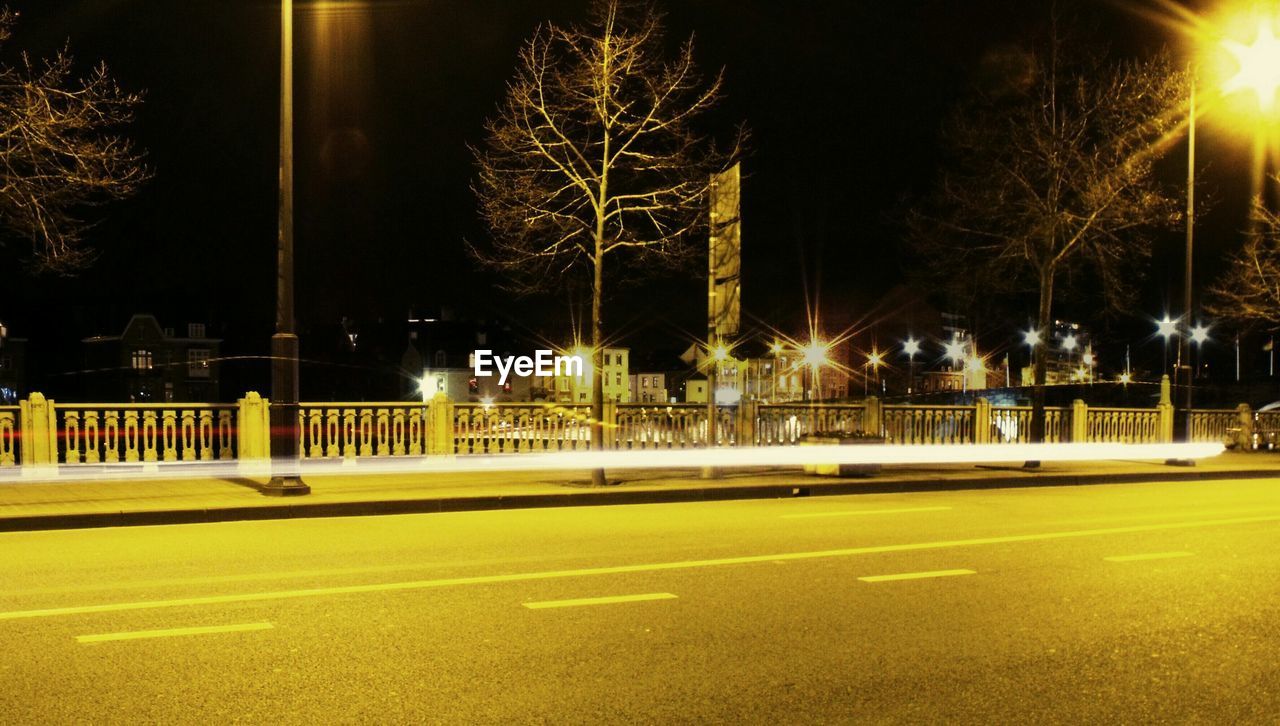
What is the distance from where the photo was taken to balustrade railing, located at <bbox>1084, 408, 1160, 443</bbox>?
2741 cm

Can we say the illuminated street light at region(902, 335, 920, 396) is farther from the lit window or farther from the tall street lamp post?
the tall street lamp post

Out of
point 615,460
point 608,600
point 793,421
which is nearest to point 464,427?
point 615,460

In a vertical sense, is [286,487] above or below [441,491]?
above

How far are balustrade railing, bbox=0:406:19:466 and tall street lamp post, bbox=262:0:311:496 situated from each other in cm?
546

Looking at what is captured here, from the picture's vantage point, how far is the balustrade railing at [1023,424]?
2662 centimetres

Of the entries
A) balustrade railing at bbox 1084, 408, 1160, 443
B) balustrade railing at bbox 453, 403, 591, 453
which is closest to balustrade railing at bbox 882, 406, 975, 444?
balustrade railing at bbox 1084, 408, 1160, 443

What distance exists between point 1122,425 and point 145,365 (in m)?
74.8

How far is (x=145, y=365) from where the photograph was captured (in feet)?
273

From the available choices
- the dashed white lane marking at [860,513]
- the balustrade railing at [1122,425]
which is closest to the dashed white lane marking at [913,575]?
the dashed white lane marking at [860,513]

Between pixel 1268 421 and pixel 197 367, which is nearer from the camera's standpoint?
pixel 1268 421

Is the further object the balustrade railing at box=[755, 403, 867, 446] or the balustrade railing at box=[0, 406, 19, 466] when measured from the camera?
the balustrade railing at box=[755, 403, 867, 446]

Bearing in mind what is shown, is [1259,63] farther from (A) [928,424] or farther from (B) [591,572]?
(B) [591,572]

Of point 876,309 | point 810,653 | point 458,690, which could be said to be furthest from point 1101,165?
point 876,309

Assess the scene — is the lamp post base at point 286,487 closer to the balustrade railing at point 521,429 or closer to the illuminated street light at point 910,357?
the balustrade railing at point 521,429
